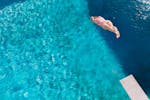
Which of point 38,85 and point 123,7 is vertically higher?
point 123,7

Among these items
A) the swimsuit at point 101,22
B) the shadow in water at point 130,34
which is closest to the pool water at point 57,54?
the shadow in water at point 130,34

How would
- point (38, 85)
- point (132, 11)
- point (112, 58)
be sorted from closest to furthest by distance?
point (38, 85) < point (112, 58) < point (132, 11)

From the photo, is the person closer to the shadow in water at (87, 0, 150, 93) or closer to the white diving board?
the shadow in water at (87, 0, 150, 93)

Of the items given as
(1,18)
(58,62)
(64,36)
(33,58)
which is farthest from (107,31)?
(1,18)

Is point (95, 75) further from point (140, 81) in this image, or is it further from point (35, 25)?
point (35, 25)

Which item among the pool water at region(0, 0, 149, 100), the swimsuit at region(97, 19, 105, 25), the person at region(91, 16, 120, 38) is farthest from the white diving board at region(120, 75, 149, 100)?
the swimsuit at region(97, 19, 105, 25)

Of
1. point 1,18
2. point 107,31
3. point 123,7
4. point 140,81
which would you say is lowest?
point 140,81

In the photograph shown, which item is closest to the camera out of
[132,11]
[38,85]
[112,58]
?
[38,85]
